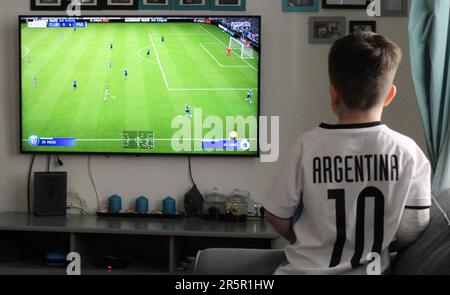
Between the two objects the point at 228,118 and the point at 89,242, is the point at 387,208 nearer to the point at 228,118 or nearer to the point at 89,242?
the point at 228,118

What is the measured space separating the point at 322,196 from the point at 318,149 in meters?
0.13

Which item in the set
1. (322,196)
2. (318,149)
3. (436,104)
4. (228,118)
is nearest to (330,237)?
(322,196)

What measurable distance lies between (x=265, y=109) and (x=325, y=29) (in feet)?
2.06

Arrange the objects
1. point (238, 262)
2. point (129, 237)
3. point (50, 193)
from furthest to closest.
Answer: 1. point (129, 237)
2. point (50, 193)
3. point (238, 262)

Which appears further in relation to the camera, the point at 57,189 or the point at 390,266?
the point at 57,189

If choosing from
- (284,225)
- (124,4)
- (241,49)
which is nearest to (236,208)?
(241,49)

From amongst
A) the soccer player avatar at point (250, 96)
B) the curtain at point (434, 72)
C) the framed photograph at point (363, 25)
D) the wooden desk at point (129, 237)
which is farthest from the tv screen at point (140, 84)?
the curtain at point (434, 72)

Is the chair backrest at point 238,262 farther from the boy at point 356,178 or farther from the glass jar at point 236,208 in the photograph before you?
the glass jar at point 236,208

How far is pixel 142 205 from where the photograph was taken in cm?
389

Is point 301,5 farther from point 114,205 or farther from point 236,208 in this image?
point 114,205

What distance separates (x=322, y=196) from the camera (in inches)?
63.2

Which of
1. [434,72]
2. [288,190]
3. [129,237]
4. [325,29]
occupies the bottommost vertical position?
[129,237]

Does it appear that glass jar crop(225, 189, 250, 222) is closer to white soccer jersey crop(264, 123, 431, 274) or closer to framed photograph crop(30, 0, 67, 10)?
framed photograph crop(30, 0, 67, 10)

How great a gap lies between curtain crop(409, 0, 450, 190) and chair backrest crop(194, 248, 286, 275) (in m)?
1.21
